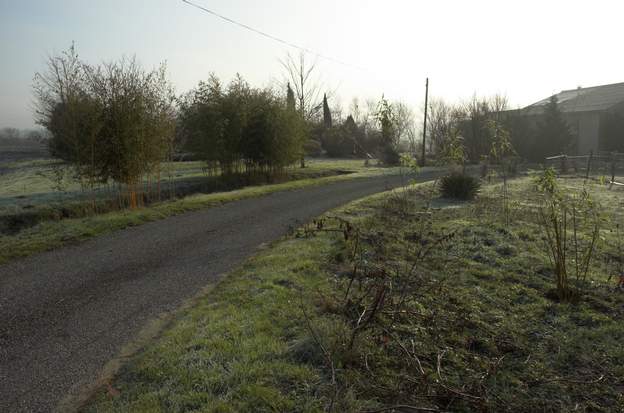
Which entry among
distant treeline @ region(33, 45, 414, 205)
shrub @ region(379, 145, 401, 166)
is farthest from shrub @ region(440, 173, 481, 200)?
shrub @ region(379, 145, 401, 166)

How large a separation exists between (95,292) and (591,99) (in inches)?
1577

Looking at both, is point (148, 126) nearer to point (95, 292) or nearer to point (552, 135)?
point (95, 292)

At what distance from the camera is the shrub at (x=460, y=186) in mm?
12211

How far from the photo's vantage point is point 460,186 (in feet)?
40.4

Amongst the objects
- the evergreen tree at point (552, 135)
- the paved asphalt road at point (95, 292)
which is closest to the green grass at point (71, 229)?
the paved asphalt road at point (95, 292)

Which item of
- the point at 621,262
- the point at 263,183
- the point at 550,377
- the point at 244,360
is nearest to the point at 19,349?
the point at 244,360

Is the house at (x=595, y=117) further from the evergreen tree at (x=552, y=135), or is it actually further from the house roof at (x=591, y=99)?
the evergreen tree at (x=552, y=135)

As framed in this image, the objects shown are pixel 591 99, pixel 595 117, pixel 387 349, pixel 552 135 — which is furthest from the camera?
pixel 591 99

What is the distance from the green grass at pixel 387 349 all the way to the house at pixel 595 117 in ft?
92.7

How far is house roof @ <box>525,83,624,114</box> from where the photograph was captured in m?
31.8

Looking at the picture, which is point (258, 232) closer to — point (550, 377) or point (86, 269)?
point (86, 269)

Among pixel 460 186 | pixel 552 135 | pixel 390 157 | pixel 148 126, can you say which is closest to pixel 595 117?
pixel 552 135

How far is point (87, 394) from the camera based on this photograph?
9.22 ft

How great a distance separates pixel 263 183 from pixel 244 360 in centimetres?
1505
